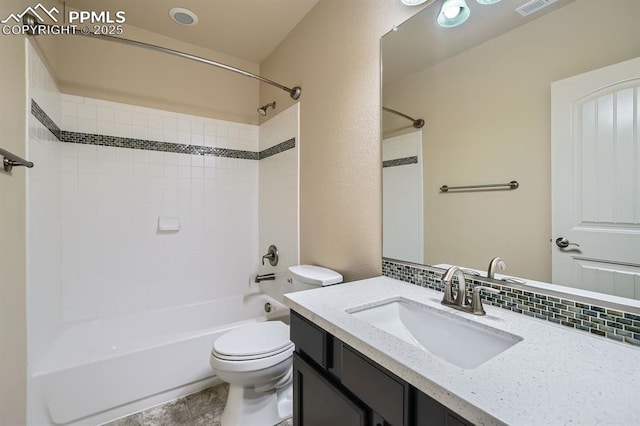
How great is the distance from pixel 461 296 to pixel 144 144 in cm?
243

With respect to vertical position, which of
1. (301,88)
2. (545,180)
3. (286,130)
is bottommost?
(545,180)

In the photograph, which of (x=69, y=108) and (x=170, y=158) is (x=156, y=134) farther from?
(x=69, y=108)

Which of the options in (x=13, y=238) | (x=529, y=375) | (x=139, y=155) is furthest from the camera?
(x=139, y=155)

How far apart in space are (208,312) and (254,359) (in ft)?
4.06

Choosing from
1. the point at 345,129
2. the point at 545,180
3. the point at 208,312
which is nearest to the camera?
the point at 545,180

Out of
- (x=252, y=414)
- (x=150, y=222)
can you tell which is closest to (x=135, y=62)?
(x=150, y=222)

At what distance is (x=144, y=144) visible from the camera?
7.23 feet

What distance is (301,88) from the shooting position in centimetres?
201

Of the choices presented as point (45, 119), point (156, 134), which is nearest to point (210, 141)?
point (156, 134)

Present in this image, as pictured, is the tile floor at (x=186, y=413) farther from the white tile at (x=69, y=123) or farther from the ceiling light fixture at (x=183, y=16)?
the ceiling light fixture at (x=183, y=16)

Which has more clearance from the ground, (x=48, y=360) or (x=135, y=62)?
(x=135, y=62)

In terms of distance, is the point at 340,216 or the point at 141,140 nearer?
the point at 340,216

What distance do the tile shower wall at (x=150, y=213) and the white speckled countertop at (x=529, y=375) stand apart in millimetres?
1888

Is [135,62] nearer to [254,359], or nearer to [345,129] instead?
[345,129]
